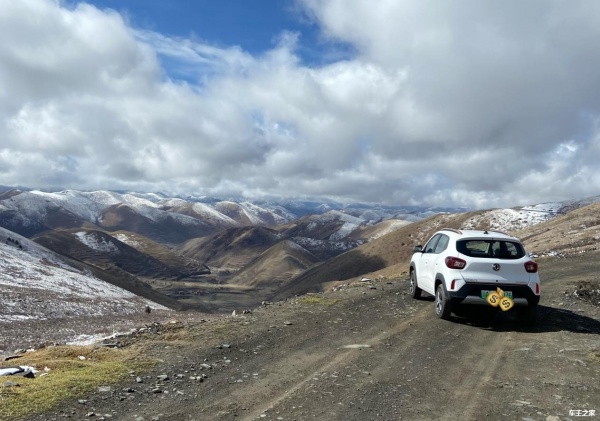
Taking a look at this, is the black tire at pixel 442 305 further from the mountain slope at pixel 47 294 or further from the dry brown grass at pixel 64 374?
the mountain slope at pixel 47 294

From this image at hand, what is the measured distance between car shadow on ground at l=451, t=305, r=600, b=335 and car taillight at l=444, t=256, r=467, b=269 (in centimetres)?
142

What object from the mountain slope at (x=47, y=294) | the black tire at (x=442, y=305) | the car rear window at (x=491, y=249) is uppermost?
the car rear window at (x=491, y=249)

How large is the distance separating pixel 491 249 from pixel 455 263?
136 centimetres

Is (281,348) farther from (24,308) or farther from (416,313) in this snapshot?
(24,308)

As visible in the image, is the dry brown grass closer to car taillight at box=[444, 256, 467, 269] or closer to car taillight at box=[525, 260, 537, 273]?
car taillight at box=[444, 256, 467, 269]

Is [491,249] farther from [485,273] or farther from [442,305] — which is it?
[442,305]

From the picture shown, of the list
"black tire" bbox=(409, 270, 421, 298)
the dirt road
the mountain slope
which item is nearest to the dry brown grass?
the dirt road

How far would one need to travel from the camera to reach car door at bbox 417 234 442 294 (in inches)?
601

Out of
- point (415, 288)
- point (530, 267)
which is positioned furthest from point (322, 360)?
point (415, 288)

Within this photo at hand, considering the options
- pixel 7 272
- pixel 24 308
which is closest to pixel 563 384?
pixel 24 308

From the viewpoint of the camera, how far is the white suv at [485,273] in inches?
509

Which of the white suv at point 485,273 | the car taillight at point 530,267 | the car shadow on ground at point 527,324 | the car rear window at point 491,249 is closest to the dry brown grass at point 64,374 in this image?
the white suv at point 485,273

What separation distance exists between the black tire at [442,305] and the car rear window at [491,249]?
1.42 metres

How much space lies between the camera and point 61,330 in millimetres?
33094
